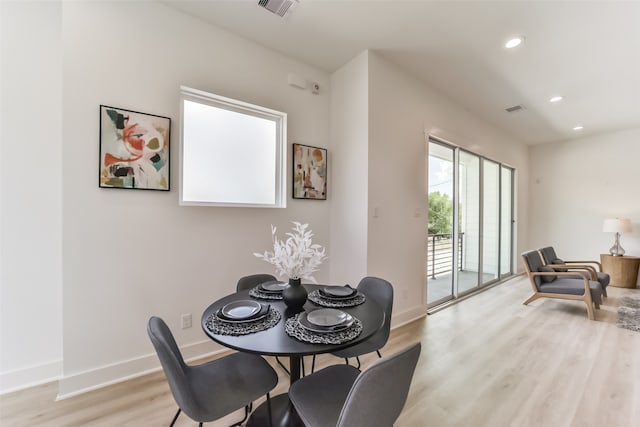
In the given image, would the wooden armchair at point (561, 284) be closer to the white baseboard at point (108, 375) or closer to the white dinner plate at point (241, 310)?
the white dinner plate at point (241, 310)

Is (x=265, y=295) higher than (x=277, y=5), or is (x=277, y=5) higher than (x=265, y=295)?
(x=277, y=5)

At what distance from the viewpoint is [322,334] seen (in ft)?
3.90

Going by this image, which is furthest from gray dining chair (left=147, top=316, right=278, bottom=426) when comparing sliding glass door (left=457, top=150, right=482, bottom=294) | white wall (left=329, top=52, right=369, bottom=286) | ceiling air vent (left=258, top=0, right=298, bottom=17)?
sliding glass door (left=457, top=150, right=482, bottom=294)

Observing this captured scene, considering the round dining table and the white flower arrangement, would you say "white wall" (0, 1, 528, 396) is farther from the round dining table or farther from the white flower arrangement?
the white flower arrangement

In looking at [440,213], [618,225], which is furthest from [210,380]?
[618,225]

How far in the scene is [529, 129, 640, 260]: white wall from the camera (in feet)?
17.1

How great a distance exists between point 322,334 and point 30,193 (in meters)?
2.41

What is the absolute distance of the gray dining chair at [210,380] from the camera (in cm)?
109

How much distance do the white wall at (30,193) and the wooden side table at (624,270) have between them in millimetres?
8085

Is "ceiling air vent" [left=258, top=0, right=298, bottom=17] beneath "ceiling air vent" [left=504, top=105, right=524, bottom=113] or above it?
above

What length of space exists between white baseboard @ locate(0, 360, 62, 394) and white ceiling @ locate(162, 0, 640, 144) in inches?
119

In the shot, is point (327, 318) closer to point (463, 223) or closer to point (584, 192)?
point (463, 223)

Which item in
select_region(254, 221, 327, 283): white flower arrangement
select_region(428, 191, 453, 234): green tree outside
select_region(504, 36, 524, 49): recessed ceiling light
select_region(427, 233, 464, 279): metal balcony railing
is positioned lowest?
select_region(427, 233, 464, 279): metal balcony railing

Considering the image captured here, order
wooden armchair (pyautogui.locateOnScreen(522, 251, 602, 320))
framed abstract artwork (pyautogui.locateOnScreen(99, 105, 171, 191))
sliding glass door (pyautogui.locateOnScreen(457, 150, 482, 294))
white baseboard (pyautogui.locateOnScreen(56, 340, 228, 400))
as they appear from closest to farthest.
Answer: white baseboard (pyautogui.locateOnScreen(56, 340, 228, 400)), framed abstract artwork (pyautogui.locateOnScreen(99, 105, 171, 191)), wooden armchair (pyautogui.locateOnScreen(522, 251, 602, 320)), sliding glass door (pyautogui.locateOnScreen(457, 150, 482, 294))
